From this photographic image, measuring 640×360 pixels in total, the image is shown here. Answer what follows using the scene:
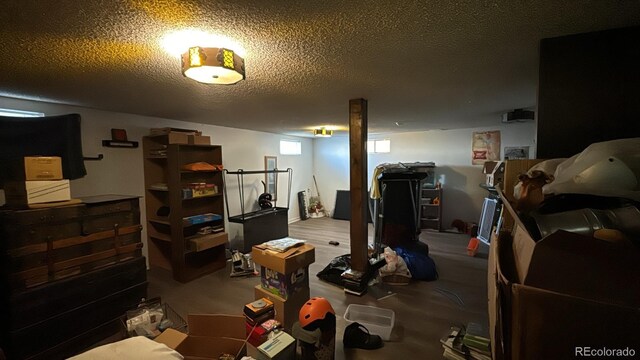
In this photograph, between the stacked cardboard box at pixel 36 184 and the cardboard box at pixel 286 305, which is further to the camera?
the cardboard box at pixel 286 305

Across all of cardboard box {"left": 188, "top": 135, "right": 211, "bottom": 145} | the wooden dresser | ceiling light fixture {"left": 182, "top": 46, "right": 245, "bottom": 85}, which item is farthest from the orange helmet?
cardboard box {"left": 188, "top": 135, "right": 211, "bottom": 145}

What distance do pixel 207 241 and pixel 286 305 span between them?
1.57 m

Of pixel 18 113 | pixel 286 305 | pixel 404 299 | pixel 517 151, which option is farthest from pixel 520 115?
pixel 18 113

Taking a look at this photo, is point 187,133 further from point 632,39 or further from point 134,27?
point 632,39

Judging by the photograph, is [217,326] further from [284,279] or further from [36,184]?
[36,184]

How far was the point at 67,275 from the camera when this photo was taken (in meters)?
1.96

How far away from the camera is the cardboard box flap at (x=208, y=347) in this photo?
1552mm

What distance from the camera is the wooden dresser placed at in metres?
1.74

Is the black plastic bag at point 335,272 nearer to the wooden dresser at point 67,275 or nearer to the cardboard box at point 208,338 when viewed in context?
the cardboard box at point 208,338

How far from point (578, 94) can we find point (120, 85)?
305 centimetres

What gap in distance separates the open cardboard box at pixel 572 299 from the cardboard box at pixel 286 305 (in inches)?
72.3

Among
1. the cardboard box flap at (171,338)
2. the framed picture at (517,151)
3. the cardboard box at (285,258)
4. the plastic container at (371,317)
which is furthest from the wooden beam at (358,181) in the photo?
the framed picture at (517,151)

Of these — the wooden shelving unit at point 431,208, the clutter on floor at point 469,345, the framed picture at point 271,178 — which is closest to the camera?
the clutter on floor at point 469,345

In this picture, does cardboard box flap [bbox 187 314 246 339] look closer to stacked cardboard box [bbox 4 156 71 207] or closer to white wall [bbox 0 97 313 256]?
stacked cardboard box [bbox 4 156 71 207]
